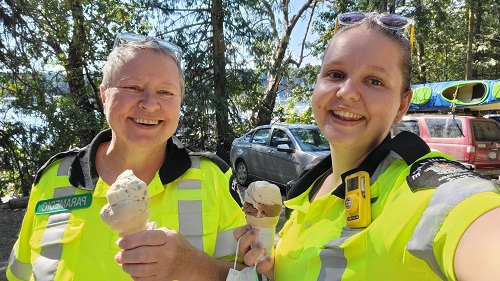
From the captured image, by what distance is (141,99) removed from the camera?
5.50ft

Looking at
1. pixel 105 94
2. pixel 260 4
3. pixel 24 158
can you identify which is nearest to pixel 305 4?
pixel 260 4

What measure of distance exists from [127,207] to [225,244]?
60 cm

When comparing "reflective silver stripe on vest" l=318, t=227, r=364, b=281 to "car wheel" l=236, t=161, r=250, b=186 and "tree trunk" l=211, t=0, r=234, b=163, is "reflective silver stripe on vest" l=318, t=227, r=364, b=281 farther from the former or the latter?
"tree trunk" l=211, t=0, r=234, b=163

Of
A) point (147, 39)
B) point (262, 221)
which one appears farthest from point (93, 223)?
point (147, 39)

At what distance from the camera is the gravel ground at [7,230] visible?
194 inches

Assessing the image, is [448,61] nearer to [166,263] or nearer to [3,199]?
[3,199]

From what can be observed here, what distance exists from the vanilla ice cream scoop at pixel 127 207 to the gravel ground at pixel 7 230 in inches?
159

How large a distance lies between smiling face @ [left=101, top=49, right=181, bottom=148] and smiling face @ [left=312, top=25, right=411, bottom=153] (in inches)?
27.7

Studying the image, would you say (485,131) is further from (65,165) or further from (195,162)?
(65,165)

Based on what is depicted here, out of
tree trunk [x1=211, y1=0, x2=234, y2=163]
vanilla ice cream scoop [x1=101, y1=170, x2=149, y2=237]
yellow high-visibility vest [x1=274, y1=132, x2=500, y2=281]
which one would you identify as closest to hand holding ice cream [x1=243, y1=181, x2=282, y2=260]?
yellow high-visibility vest [x1=274, y1=132, x2=500, y2=281]

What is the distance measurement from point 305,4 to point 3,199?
14.5 m

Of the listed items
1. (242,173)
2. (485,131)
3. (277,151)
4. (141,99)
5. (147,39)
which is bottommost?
(242,173)

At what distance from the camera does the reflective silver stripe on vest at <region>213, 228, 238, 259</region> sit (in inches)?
66.8

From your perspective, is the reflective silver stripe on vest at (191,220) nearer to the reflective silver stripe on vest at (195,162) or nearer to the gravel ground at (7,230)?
the reflective silver stripe on vest at (195,162)
